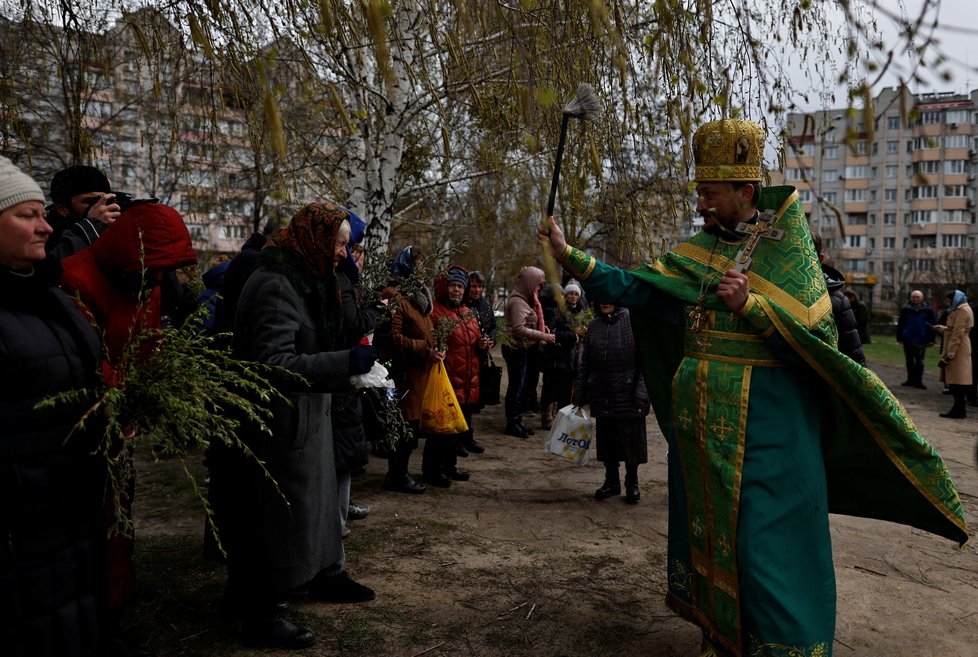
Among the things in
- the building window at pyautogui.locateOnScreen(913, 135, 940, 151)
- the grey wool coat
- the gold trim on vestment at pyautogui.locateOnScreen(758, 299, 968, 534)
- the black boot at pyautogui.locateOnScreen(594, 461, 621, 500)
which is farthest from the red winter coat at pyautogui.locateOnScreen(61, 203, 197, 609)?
the black boot at pyautogui.locateOnScreen(594, 461, 621, 500)

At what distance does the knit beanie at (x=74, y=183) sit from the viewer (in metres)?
3.92

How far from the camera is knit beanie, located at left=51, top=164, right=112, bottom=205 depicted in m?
3.92

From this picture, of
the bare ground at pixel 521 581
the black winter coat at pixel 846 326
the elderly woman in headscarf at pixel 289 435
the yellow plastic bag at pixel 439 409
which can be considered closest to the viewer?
the elderly woman in headscarf at pixel 289 435

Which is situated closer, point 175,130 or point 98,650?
point 98,650

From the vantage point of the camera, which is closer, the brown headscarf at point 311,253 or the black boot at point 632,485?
the brown headscarf at point 311,253

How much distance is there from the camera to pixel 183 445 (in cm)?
235

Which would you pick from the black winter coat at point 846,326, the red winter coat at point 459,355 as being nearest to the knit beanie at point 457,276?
the red winter coat at point 459,355

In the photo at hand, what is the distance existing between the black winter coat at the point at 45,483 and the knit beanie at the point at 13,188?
0.19m

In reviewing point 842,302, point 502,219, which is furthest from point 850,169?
point 842,302

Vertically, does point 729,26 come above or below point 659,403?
above

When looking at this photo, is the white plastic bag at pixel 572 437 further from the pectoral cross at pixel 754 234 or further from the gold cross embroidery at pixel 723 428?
the pectoral cross at pixel 754 234

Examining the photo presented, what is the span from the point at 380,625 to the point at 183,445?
6.02 ft

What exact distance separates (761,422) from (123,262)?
8.88 ft

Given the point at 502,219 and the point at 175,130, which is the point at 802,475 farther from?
the point at 502,219
